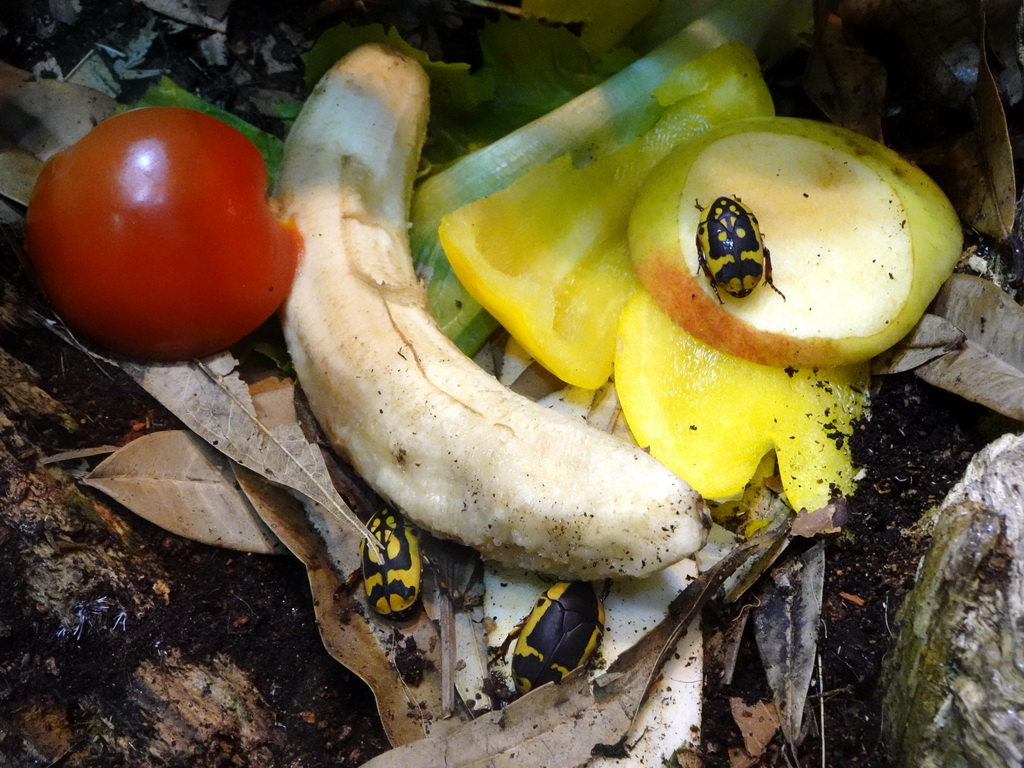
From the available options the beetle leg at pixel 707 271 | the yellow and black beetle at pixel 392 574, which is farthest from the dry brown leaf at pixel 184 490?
the beetle leg at pixel 707 271

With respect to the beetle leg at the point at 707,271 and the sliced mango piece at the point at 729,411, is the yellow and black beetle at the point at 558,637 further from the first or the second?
the beetle leg at the point at 707,271

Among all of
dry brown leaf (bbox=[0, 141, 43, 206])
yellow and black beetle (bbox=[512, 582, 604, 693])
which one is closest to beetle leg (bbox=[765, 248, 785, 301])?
yellow and black beetle (bbox=[512, 582, 604, 693])

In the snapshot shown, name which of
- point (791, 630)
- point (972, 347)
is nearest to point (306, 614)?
point (791, 630)

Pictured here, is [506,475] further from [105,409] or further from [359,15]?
[359,15]

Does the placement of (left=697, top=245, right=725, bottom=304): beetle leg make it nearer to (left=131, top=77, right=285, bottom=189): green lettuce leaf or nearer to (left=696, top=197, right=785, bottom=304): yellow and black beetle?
(left=696, top=197, right=785, bottom=304): yellow and black beetle

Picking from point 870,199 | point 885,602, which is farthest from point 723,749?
point 870,199

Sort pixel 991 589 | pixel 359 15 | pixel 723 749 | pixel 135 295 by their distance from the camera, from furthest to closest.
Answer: pixel 359 15 → pixel 135 295 → pixel 723 749 → pixel 991 589

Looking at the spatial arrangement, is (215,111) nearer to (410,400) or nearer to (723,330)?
(410,400)
